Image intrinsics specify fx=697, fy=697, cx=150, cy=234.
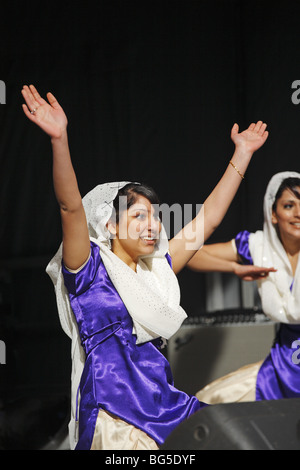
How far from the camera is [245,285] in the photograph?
5.20 metres

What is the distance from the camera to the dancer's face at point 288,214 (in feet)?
12.0

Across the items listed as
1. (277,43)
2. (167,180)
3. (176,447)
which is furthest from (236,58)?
(176,447)

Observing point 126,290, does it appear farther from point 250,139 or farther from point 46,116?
point 250,139

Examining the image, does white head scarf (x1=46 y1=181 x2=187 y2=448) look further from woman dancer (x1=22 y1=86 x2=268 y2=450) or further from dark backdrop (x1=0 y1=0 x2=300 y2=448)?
dark backdrop (x1=0 y1=0 x2=300 y2=448)

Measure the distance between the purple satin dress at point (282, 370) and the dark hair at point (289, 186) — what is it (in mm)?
682

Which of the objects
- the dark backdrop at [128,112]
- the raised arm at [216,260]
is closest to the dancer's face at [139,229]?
the raised arm at [216,260]

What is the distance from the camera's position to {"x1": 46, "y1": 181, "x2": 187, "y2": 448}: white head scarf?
2.59m

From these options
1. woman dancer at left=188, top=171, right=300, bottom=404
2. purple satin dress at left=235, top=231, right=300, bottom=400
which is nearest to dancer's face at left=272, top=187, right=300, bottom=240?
woman dancer at left=188, top=171, right=300, bottom=404

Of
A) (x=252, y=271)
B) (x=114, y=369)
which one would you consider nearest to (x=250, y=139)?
(x=252, y=271)

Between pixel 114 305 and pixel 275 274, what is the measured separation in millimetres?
1395

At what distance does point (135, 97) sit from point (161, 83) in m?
0.28

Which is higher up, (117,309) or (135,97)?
(135,97)

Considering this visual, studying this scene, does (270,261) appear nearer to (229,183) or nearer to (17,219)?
(229,183)

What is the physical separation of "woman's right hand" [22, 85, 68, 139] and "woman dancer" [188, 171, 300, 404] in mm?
1611
